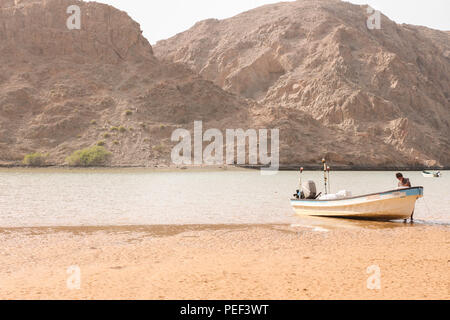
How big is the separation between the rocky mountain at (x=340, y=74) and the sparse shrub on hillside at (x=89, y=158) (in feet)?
81.6

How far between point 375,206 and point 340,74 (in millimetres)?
75644

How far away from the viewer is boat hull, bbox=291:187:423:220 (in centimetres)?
1585

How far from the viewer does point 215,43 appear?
123438 millimetres

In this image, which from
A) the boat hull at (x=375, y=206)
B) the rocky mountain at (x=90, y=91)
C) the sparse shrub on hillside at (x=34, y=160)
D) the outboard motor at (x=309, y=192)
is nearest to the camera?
the boat hull at (x=375, y=206)

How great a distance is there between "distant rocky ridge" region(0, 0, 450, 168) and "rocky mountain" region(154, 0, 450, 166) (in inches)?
10.6

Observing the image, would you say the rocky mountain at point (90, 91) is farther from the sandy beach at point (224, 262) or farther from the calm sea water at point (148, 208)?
the sandy beach at point (224, 262)

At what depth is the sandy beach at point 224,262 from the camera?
7.16 metres

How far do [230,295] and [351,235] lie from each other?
713 cm

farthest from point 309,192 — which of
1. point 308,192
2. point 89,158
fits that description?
point 89,158

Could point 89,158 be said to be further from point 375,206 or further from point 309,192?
point 375,206

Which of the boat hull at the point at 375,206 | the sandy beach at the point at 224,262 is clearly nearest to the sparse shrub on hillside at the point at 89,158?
the boat hull at the point at 375,206

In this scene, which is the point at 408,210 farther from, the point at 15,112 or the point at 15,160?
the point at 15,112

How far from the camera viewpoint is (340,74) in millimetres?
→ 87938

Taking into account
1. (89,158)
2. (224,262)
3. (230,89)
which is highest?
(230,89)
